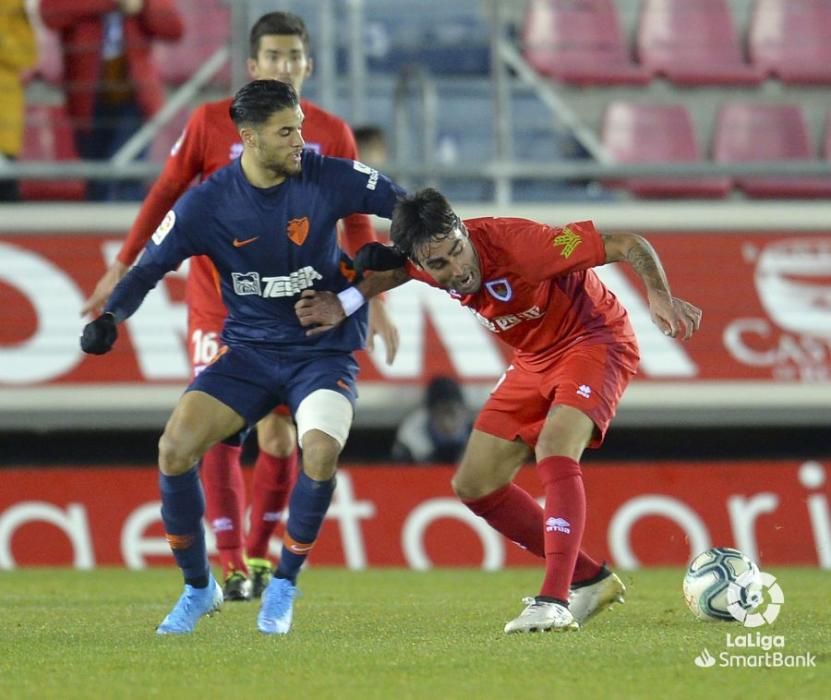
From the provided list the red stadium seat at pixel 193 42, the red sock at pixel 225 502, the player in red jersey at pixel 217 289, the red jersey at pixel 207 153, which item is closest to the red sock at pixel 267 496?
the player in red jersey at pixel 217 289

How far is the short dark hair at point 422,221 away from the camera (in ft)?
17.1

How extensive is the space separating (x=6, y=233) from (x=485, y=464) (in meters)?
6.02

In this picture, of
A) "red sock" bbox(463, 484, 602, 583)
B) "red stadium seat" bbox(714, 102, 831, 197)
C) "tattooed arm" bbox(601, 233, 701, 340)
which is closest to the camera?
"tattooed arm" bbox(601, 233, 701, 340)

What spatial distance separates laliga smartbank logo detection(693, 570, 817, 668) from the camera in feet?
14.9

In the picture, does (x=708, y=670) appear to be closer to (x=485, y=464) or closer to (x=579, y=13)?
(x=485, y=464)

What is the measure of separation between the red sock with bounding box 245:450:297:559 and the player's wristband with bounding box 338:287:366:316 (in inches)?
53.4

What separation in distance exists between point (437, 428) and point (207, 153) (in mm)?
4140

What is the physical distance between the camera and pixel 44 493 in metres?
10.5

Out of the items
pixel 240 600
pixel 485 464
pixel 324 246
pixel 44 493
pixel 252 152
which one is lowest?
pixel 44 493

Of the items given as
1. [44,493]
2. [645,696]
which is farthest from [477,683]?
[44,493]

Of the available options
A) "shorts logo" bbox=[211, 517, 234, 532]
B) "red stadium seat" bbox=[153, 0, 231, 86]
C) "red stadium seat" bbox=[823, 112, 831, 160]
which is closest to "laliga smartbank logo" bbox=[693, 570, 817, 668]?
"shorts logo" bbox=[211, 517, 234, 532]

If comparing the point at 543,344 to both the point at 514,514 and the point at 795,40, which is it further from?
the point at 795,40

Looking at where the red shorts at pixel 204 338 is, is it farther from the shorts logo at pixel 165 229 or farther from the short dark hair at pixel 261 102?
the short dark hair at pixel 261 102

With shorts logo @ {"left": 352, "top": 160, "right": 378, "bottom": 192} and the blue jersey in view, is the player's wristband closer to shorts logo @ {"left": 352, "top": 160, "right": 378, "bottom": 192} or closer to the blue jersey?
the blue jersey
